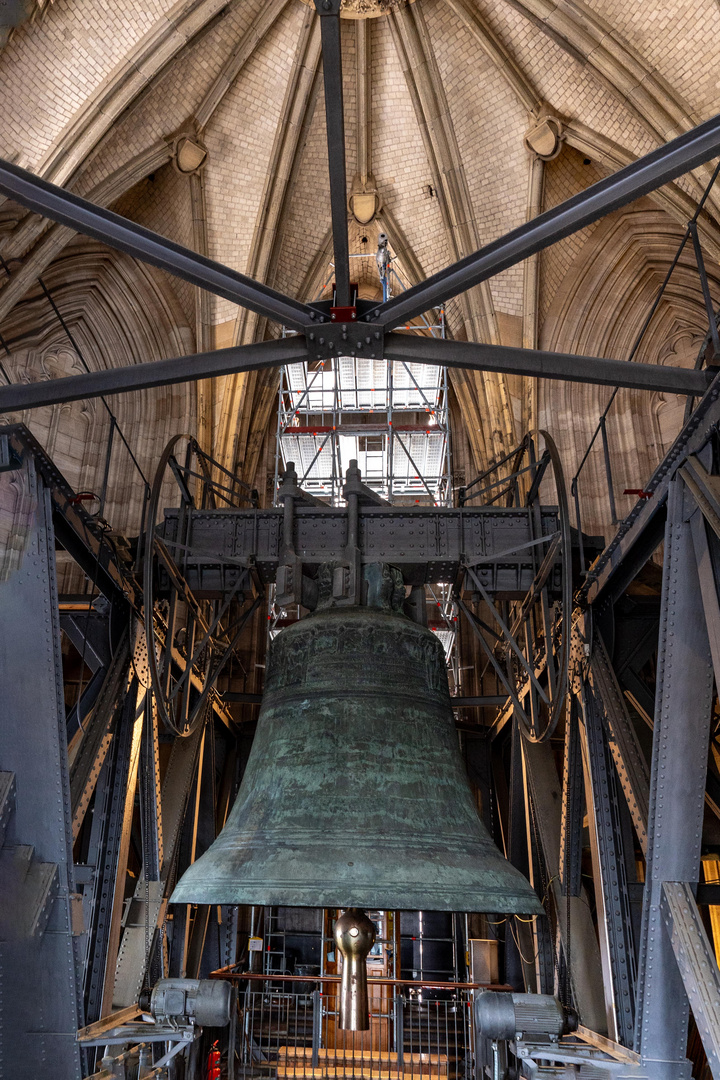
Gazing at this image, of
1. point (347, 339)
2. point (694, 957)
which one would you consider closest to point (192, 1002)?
point (694, 957)

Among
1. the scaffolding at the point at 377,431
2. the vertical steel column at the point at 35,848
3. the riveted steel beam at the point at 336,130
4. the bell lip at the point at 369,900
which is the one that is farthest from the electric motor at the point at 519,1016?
the scaffolding at the point at 377,431

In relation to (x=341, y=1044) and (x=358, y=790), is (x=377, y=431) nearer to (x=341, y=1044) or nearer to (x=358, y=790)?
(x=341, y=1044)

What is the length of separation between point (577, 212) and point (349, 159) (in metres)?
15.8

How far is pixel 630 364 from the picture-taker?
4777mm

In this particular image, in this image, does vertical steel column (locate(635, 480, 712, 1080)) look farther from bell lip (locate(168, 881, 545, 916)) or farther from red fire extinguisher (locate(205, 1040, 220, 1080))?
red fire extinguisher (locate(205, 1040, 220, 1080))

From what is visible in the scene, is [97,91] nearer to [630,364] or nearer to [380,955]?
[630,364]

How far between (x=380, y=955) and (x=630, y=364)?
1399 cm

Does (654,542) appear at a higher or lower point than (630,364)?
lower

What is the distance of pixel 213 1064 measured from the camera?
11.1m

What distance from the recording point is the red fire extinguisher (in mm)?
10734

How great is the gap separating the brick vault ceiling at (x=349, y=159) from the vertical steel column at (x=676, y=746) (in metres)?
9.37

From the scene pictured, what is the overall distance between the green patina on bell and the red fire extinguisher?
689cm

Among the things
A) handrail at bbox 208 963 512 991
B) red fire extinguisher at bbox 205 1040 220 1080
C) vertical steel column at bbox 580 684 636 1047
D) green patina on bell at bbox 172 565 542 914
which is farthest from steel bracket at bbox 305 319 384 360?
red fire extinguisher at bbox 205 1040 220 1080

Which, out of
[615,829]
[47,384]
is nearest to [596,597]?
[615,829]
